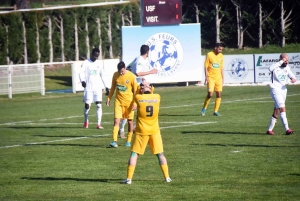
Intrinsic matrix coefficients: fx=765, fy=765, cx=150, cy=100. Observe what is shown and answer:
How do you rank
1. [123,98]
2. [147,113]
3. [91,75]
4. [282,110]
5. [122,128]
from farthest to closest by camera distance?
[91,75], [122,128], [282,110], [123,98], [147,113]

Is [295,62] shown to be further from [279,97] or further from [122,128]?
[122,128]

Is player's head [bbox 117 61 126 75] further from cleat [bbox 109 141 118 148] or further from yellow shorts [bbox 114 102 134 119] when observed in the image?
cleat [bbox 109 141 118 148]

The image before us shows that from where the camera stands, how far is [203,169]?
15461mm

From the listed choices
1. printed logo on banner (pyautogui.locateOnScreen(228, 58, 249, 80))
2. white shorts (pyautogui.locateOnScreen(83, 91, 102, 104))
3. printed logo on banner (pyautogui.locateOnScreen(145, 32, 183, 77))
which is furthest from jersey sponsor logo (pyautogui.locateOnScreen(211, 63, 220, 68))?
printed logo on banner (pyautogui.locateOnScreen(228, 58, 249, 80))

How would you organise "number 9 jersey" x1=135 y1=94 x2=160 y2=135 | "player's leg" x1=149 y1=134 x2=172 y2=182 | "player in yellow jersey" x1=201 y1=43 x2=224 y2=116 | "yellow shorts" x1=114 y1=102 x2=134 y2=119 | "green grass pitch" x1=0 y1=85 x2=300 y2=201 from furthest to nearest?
"player in yellow jersey" x1=201 y1=43 x2=224 y2=116 → "yellow shorts" x1=114 y1=102 x2=134 y2=119 → "number 9 jersey" x1=135 y1=94 x2=160 y2=135 → "player's leg" x1=149 y1=134 x2=172 y2=182 → "green grass pitch" x1=0 y1=85 x2=300 y2=201

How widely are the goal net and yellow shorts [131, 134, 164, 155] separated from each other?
29361 mm

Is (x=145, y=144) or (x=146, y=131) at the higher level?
(x=146, y=131)

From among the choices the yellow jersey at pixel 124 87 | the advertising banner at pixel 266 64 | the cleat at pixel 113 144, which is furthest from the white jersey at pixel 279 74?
the advertising banner at pixel 266 64

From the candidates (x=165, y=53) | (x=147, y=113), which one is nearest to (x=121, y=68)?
(x=147, y=113)

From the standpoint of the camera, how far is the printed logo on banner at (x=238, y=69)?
4244 centimetres

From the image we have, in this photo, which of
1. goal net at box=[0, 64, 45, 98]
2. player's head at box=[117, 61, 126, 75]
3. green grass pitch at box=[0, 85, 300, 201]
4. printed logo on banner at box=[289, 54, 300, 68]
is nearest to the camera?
green grass pitch at box=[0, 85, 300, 201]

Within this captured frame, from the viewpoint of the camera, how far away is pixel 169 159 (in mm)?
17109

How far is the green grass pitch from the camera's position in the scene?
13383mm

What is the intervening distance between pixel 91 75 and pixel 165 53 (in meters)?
19.1
